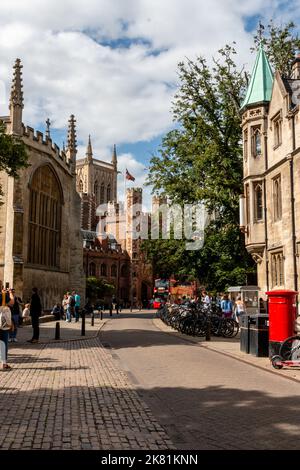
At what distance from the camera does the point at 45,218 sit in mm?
34906

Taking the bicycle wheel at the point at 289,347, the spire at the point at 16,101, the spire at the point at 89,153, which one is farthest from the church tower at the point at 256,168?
the spire at the point at 89,153

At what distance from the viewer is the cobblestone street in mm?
4895

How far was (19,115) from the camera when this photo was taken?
99.9 ft

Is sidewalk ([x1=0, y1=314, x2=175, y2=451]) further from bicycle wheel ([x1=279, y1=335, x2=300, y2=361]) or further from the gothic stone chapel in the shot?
the gothic stone chapel

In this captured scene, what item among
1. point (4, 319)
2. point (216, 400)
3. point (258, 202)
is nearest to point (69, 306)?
point (258, 202)

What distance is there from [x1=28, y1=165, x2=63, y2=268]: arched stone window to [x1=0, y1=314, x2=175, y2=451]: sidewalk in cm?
2253

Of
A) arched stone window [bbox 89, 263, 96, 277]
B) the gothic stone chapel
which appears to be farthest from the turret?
arched stone window [bbox 89, 263, 96, 277]

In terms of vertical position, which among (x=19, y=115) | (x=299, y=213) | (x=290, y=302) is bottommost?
(x=290, y=302)

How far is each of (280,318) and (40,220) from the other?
84.6ft

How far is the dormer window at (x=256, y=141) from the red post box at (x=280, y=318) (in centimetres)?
1093

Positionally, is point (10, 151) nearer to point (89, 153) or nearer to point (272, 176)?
point (272, 176)

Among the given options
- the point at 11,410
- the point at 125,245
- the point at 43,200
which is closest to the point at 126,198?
the point at 125,245
